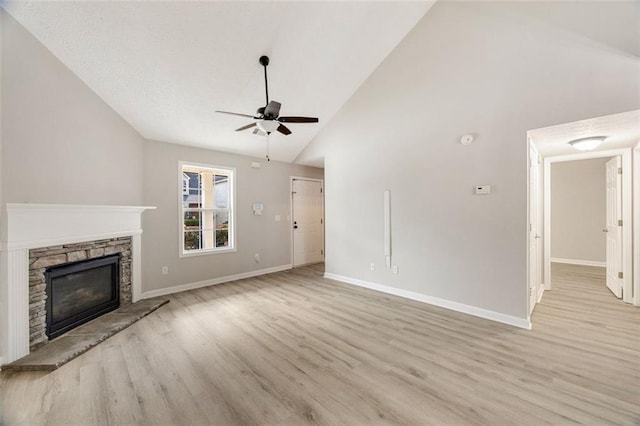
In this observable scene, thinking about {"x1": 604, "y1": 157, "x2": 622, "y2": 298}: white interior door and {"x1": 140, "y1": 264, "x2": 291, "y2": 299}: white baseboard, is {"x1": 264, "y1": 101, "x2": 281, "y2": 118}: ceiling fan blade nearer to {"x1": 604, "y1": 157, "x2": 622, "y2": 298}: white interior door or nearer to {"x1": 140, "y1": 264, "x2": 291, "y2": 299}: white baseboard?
{"x1": 140, "y1": 264, "x2": 291, "y2": 299}: white baseboard

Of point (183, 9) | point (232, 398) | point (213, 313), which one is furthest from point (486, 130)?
point (213, 313)

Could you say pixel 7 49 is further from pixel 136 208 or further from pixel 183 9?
pixel 136 208

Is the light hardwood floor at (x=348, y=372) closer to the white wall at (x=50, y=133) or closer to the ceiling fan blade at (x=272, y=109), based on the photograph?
the white wall at (x=50, y=133)

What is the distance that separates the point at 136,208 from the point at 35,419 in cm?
260

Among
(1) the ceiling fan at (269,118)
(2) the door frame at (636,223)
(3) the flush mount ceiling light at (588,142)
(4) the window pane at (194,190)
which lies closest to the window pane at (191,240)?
(4) the window pane at (194,190)

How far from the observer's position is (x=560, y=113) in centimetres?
264

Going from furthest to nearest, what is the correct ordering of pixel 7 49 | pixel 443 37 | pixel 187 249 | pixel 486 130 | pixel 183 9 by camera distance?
pixel 187 249 → pixel 443 37 → pixel 486 130 → pixel 183 9 → pixel 7 49

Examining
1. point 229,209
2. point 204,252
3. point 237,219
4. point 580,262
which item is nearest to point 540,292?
point 580,262

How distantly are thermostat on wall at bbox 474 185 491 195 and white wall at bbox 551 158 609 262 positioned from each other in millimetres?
4807

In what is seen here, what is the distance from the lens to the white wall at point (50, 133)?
7.25ft

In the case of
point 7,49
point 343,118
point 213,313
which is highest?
point 343,118

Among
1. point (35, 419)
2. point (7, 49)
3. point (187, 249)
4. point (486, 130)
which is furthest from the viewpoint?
point (187, 249)

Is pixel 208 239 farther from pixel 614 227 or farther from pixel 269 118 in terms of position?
pixel 614 227

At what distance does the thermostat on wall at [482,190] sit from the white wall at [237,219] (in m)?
3.96
